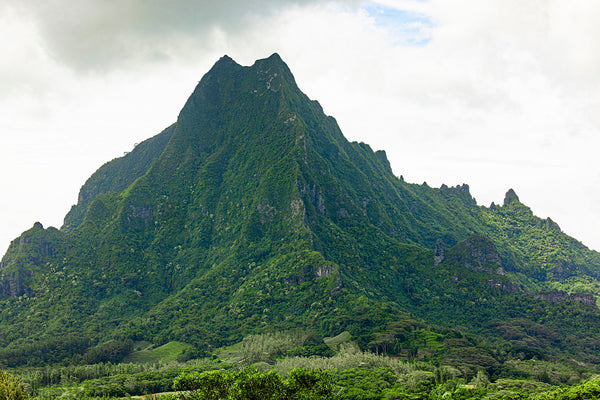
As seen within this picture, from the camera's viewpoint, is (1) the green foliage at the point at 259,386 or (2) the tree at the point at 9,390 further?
(1) the green foliage at the point at 259,386

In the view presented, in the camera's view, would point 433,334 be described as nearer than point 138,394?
No

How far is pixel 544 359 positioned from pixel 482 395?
6656 cm

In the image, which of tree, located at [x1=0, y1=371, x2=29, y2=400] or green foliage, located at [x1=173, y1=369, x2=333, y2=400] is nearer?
tree, located at [x1=0, y1=371, x2=29, y2=400]

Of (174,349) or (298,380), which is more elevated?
(298,380)

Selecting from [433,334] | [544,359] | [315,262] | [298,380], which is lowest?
[544,359]

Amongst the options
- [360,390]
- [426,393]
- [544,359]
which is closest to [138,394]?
[360,390]

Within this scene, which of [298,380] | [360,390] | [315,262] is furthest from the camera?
[315,262]

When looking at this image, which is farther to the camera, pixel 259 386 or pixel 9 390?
pixel 259 386

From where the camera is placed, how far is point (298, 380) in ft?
218

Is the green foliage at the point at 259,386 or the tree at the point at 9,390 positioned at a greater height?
the tree at the point at 9,390

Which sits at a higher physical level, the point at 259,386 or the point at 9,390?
the point at 9,390

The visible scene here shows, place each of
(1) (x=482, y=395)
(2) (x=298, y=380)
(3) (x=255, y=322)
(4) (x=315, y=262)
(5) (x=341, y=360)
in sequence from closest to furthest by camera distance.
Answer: (2) (x=298, y=380) < (1) (x=482, y=395) < (5) (x=341, y=360) < (3) (x=255, y=322) < (4) (x=315, y=262)

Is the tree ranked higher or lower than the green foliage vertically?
higher

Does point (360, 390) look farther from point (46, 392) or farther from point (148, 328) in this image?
point (148, 328)
